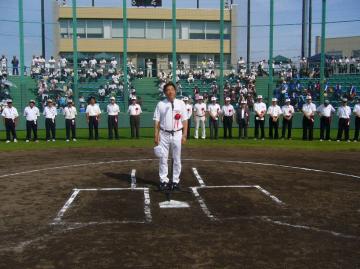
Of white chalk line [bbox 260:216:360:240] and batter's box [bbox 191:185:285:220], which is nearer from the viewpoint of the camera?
white chalk line [bbox 260:216:360:240]

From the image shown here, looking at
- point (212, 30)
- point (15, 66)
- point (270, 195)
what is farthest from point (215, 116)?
point (212, 30)

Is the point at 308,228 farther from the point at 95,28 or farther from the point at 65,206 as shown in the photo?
the point at 95,28

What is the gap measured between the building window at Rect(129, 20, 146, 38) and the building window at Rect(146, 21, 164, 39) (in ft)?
2.10

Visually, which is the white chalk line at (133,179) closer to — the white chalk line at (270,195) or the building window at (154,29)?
the white chalk line at (270,195)

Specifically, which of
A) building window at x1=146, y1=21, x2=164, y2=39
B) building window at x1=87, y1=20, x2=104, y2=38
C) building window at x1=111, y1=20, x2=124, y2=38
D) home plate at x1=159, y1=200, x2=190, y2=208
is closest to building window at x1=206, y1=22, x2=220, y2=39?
building window at x1=146, y1=21, x2=164, y2=39

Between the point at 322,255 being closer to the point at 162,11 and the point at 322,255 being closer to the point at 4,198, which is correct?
the point at 4,198

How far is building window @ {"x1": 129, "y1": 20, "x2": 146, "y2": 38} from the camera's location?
57.3 meters

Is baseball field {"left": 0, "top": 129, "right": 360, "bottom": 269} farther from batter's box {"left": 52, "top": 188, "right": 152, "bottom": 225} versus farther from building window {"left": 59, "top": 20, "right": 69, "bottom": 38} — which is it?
building window {"left": 59, "top": 20, "right": 69, "bottom": 38}

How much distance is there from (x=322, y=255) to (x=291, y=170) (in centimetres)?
742

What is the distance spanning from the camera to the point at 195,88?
33.2 m

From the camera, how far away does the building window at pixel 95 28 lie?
2242 inches

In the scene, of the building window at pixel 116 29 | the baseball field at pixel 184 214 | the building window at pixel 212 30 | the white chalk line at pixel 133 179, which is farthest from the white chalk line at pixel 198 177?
the building window at pixel 212 30

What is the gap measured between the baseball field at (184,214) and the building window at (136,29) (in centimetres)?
4366

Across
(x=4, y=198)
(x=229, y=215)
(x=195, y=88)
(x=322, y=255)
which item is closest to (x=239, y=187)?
(x=229, y=215)
